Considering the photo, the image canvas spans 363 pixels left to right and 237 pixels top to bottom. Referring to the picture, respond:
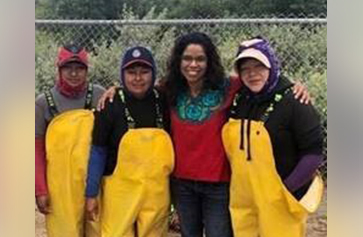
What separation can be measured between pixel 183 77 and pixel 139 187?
41cm

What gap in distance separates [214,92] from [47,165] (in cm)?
67

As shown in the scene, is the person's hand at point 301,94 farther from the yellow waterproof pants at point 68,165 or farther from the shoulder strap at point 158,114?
the yellow waterproof pants at point 68,165

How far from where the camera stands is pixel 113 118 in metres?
2.20

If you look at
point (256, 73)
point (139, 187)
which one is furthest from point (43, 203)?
point (256, 73)

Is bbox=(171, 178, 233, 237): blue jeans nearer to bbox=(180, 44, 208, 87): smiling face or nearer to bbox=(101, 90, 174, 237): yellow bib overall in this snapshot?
bbox=(101, 90, 174, 237): yellow bib overall

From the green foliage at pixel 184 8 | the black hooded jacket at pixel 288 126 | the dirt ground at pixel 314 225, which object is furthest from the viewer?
the green foliage at pixel 184 8

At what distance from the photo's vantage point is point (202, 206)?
7.37 feet

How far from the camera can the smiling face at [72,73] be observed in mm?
2264

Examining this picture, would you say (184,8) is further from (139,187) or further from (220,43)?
(139,187)

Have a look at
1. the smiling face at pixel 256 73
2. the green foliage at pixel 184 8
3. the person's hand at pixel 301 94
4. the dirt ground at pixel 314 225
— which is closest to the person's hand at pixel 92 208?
the smiling face at pixel 256 73

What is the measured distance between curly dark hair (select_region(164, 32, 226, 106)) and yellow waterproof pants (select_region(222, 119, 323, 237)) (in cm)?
16

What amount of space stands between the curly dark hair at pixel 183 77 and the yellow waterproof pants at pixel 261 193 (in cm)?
16
